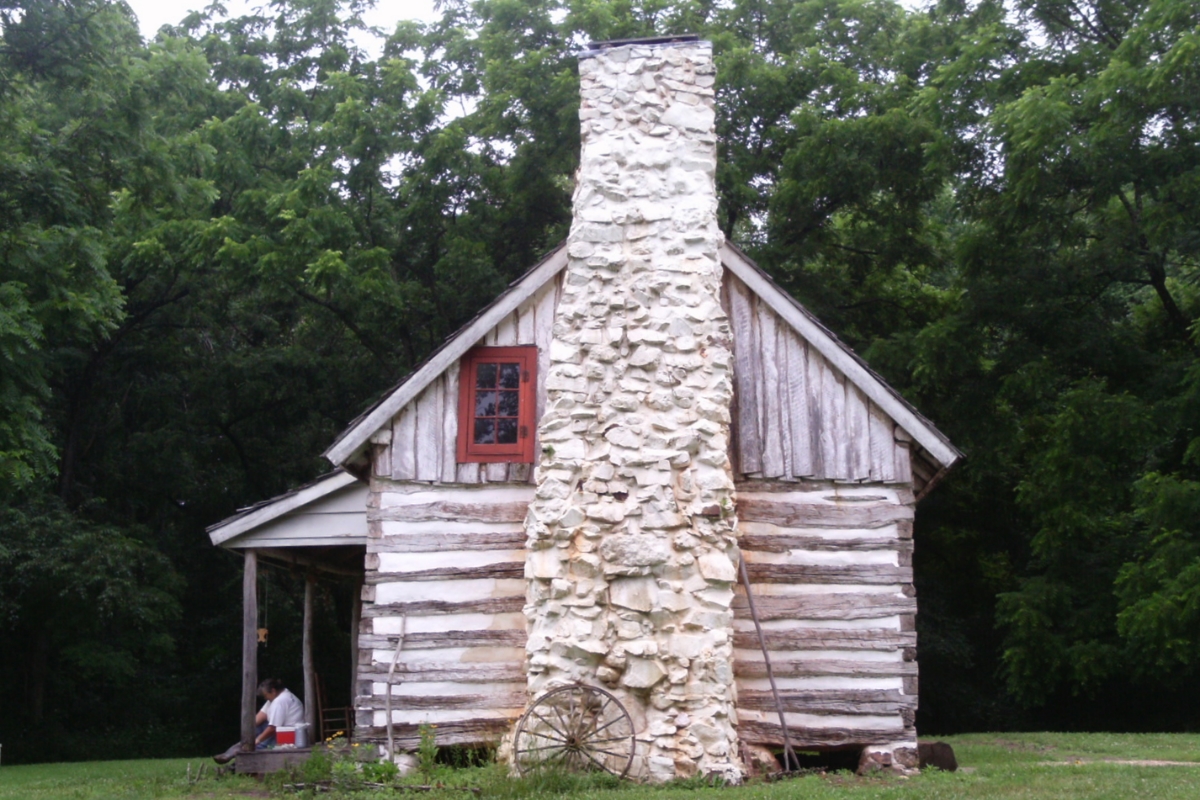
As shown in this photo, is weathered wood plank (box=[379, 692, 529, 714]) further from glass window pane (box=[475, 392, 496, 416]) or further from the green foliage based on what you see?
the green foliage

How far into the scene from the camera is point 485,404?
1289cm

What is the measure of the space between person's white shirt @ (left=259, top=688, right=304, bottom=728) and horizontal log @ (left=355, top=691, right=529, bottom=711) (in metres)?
2.55

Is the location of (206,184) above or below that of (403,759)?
above

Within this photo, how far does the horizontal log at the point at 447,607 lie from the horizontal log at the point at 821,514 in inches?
96.7

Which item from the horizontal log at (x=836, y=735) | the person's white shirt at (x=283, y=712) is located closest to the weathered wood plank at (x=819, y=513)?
the horizontal log at (x=836, y=735)

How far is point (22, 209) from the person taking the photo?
682 inches

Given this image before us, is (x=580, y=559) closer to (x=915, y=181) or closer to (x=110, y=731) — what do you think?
(x=915, y=181)

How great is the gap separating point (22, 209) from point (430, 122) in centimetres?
975

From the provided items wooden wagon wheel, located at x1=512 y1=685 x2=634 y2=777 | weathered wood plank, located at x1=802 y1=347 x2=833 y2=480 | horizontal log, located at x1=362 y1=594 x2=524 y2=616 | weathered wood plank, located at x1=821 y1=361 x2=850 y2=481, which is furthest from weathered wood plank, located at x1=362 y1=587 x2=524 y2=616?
weathered wood plank, located at x1=821 y1=361 x2=850 y2=481

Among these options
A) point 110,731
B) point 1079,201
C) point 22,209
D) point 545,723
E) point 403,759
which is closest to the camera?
point 545,723

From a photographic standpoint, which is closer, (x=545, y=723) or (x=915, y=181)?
(x=545, y=723)

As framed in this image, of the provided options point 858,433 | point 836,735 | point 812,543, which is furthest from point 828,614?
point 858,433

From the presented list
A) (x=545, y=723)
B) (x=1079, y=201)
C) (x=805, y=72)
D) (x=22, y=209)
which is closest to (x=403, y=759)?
(x=545, y=723)

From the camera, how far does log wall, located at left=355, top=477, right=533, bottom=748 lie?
12312mm
